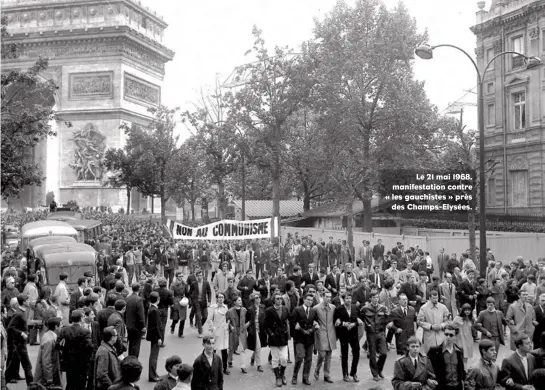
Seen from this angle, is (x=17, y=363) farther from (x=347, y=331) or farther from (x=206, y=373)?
(x=347, y=331)

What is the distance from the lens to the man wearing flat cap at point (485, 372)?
7441mm

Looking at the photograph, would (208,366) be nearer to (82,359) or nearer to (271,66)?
(82,359)

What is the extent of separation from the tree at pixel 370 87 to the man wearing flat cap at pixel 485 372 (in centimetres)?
2730

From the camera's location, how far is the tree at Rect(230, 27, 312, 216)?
37.6 m

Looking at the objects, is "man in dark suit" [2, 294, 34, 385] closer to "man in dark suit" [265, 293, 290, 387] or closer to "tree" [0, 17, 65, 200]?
"man in dark suit" [265, 293, 290, 387]

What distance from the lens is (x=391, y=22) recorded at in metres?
34.8

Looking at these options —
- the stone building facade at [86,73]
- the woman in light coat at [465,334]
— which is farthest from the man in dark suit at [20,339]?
the stone building facade at [86,73]

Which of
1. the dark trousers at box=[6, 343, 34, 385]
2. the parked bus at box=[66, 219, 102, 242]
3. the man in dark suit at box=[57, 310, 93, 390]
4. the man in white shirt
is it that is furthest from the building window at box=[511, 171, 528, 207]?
the man in white shirt

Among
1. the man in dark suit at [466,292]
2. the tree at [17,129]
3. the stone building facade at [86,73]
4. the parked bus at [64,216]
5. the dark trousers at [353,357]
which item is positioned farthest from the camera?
the stone building facade at [86,73]

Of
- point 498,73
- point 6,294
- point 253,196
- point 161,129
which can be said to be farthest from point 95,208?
point 6,294

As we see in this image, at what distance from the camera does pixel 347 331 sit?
11.0 m

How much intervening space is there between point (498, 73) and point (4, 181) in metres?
29.5

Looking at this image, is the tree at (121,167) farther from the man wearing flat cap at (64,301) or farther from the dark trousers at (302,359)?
the dark trousers at (302,359)

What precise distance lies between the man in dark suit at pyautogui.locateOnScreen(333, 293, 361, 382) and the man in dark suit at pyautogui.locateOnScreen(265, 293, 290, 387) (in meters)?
0.94
